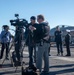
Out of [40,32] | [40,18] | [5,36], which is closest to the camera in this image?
[40,32]

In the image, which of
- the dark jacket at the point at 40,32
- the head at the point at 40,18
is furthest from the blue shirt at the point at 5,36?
the dark jacket at the point at 40,32

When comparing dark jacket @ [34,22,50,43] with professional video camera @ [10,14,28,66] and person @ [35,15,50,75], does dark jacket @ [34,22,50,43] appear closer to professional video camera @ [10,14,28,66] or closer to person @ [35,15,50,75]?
person @ [35,15,50,75]

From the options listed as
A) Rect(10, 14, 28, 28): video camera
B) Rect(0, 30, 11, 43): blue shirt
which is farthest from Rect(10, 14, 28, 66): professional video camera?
Rect(0, 30, 11, 43): blue shirt

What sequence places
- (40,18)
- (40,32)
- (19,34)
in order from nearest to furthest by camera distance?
(40,32) < (40,18) < (19,34)

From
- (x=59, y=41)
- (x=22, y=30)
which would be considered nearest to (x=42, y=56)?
(x=22, y=30)

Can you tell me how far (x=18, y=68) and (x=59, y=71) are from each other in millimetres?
1901

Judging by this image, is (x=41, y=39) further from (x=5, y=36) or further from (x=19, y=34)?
(x=5, y=36)

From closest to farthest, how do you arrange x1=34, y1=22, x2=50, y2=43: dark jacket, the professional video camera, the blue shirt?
x1=34, y1=22, x2=50, y2=43: dark jacket, the professional video camera, the blue shirt

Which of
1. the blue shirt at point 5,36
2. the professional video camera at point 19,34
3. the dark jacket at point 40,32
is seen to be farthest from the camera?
the blue shirt at point 5,36

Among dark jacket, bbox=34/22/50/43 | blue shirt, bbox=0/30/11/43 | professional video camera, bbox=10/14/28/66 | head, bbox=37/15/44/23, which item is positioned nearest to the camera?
dark jacket, bbox=34/22/50/43

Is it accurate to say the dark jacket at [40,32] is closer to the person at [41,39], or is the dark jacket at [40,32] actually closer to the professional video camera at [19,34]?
the person at [41,39]

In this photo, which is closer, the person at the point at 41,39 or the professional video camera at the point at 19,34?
the person at the point at 41,39

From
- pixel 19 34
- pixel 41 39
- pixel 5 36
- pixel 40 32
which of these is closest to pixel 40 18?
pixel 40 32

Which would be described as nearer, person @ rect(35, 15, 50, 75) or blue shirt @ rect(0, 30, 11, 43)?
person @ rect(35, 15, 50, 75)
